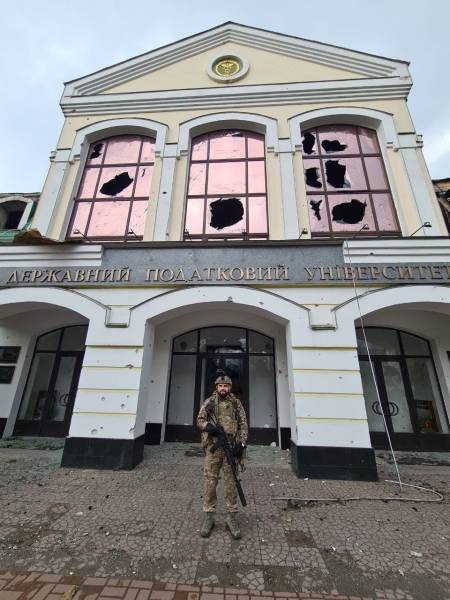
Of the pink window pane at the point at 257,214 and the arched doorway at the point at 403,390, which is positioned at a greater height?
the pink window pane at the point at 257,214

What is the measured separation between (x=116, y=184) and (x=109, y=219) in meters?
1.28

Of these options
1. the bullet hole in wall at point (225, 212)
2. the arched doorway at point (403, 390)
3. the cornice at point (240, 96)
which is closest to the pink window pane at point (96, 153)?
the cornice at point (240, 96)

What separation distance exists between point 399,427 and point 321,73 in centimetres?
1065

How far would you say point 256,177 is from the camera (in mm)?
8250

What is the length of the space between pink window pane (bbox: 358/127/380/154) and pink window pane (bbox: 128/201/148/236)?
659 cm

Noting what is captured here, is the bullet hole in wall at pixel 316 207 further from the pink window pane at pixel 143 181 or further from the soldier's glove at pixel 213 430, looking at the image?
the soldier's glove at pixel 213 430

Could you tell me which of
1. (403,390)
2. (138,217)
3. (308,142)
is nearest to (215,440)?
(403,390)

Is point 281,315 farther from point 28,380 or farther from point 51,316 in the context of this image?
point 28,380

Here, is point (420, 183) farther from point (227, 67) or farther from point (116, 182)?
point (116, 182)

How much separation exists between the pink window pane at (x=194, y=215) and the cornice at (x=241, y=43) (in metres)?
5.57

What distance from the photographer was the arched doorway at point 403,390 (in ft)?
23.3

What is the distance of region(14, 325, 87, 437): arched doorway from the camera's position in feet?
25.9

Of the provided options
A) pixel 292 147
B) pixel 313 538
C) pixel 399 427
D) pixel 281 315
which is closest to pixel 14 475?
pixel 313 538

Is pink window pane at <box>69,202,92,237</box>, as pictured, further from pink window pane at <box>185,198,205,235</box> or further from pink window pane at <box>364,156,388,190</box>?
pink window pane at <box>364,156,388,190</box>
